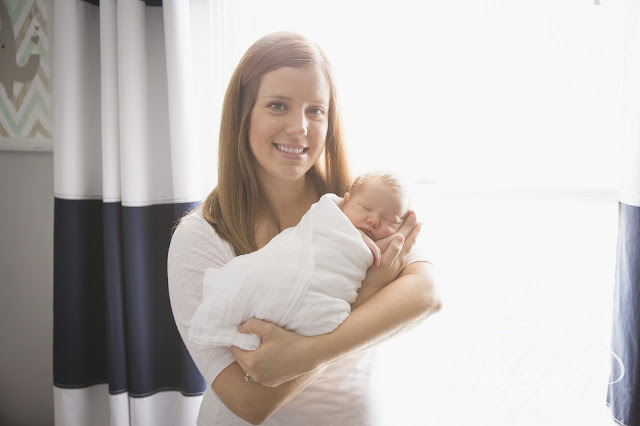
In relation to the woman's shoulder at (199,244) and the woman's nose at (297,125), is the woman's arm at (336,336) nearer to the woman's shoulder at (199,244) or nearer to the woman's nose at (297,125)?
the woman's shoulder at (199,244)

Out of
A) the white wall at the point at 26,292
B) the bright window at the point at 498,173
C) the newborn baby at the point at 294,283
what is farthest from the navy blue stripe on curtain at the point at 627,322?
the white wall at the point at 26,292

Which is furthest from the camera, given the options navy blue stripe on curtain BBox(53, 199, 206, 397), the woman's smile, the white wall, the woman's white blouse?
the white wall

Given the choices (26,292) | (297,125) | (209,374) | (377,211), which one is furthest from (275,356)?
(26,292)

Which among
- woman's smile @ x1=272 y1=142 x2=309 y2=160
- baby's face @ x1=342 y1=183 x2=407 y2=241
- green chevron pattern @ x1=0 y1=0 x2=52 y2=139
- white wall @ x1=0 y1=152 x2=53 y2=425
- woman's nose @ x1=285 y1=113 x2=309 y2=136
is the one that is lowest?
white wall @ x1=0 y1=152 x2=53 y2=425

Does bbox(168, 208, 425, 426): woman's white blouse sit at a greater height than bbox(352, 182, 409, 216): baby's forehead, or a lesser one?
lesser

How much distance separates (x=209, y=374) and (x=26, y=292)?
5.33 feet

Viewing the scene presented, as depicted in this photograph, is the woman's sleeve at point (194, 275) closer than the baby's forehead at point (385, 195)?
Yes

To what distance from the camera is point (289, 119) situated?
1078 millimetres

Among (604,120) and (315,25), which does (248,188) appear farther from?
(604,120)

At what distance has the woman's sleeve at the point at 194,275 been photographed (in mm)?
933

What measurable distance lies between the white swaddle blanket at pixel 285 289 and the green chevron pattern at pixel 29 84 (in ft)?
5.12

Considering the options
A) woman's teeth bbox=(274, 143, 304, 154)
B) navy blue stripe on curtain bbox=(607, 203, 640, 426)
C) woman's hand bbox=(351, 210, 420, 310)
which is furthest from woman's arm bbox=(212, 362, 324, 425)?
navy blue stripe on curtain bbox=(607, 203, 640, 426)

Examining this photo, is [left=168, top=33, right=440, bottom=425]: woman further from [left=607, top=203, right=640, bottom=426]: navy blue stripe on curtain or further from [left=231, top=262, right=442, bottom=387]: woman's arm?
[left=607, top=203, right=640, bottom=426]: navy blue stripe on curtain

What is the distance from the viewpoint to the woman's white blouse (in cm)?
98
